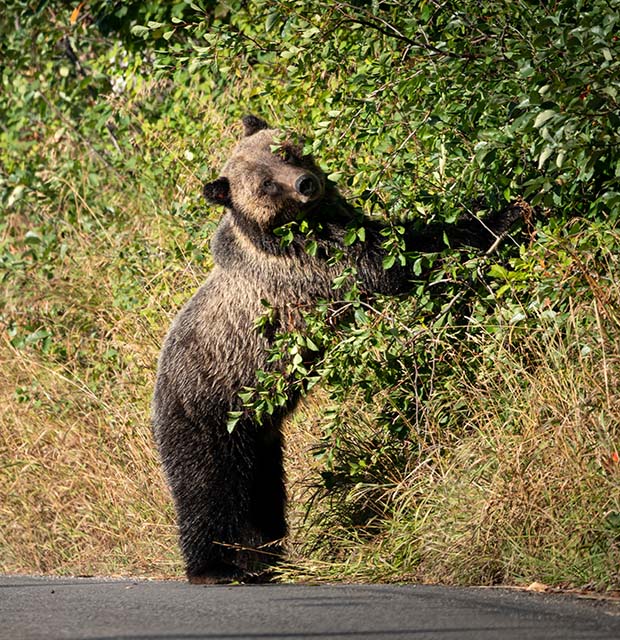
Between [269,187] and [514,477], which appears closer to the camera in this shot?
[514,477]

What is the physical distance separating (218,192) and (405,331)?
1.54m

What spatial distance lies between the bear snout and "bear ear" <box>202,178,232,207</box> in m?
0.61

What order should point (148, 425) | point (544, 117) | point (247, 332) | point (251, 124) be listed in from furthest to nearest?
point (148, 425) < point (251, 124) < point (247, 332) < point (544, 117)

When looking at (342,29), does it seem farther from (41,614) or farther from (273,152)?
(41,614)

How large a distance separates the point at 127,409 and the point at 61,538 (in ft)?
3.51

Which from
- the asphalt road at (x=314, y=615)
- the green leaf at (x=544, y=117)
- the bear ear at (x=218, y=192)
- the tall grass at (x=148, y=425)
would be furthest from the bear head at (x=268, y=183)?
the asphalt road at (x=314, y=615)

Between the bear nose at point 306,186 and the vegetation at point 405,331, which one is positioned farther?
the bear nose at point 306,186

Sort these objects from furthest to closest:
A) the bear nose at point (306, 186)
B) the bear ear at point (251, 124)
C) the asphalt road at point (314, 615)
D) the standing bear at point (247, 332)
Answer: the bear ear at point (251, 124) < the bear nose at point (306, 186) < the standing bear at point (247, 332) < the asphalt road at point (314, 615)

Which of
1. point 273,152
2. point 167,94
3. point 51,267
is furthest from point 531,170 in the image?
point 167,94

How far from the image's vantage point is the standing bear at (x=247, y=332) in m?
7.38

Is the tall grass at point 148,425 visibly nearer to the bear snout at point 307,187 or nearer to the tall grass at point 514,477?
the tall grass at point 514,477

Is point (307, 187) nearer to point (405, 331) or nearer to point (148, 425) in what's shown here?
point (405, 331)

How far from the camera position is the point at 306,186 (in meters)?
7.53

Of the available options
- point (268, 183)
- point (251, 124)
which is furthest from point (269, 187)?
point (251, 124)
